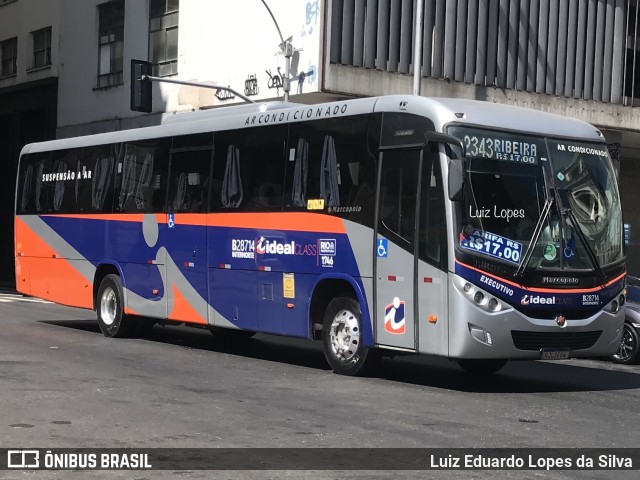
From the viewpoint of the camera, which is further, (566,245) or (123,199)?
(123,199)

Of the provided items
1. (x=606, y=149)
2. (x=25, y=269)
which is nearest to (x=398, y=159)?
(x=606, y=149)

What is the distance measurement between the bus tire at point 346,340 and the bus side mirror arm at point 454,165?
7.32 feet

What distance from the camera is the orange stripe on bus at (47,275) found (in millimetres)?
19875

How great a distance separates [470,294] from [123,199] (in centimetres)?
807

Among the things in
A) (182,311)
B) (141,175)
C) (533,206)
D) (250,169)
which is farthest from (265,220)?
(533,206)

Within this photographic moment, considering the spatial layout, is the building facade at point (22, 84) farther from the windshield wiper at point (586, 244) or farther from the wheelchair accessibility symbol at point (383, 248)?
the windshield wiper at point (586, 244)

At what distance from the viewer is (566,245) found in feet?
42.7

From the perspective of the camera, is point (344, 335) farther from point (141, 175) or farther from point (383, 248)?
point (141, 175)

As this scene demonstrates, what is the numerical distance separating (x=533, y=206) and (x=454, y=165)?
1139 mm

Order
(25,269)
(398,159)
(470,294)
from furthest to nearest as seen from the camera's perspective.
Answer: (25,269), (398,159), (470,294)

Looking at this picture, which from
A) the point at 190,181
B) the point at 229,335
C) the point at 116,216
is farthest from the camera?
the point at 116,216

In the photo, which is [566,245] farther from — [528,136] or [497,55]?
[497,55]

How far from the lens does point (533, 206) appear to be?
1291cm

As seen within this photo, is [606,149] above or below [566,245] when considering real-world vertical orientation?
above
